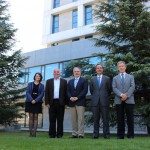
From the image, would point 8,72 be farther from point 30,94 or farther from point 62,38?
point 62,38

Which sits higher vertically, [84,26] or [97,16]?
[84,26]

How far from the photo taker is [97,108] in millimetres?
9398

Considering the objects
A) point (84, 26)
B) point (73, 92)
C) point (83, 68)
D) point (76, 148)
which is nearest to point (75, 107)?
point (73, 92)

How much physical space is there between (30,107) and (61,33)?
88.1ft

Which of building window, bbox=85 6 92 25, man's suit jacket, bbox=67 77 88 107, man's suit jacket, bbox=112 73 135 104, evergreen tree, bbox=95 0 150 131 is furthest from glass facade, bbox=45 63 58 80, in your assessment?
man's suit jacket, bbox=112 73 135 104

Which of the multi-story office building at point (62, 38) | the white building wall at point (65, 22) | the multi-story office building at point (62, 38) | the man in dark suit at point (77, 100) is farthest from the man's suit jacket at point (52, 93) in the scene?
the white building wall at point (65, 22)

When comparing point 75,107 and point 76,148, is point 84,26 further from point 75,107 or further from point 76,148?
point 76,148

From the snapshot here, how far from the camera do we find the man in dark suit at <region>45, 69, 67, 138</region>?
9.66m

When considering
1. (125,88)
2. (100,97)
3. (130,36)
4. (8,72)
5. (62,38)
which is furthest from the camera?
(62,38)

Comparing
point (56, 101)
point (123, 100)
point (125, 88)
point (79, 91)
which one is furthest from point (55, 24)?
point (123, 100)

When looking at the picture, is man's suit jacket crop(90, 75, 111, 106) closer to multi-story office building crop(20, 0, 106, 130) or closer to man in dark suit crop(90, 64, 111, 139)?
man in dark suit crop(90, 64, 111, 139)

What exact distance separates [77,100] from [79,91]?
0.93 feet

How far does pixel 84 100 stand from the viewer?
9484 millimetres

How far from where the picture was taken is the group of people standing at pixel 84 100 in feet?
29.9
